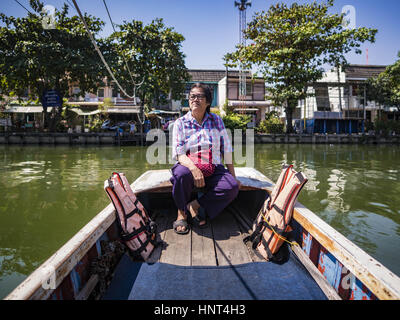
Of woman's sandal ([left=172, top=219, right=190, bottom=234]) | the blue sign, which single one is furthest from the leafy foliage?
woman's sandal ([left=172, top=219, right=190, bottom=234])

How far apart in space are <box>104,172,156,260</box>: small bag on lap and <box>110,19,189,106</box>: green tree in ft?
56.7

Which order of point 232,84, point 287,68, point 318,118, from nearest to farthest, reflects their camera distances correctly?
point 287,68 < point 318,118 < point 232,84

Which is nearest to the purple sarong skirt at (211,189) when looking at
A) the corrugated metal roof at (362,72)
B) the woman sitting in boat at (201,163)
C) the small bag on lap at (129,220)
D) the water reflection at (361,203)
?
the woman sitting in boat at (201,163)

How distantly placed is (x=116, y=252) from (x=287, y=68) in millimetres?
20676

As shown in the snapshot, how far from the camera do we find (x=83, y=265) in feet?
5.91

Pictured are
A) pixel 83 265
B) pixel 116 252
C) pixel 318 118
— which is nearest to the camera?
pixel 83 265

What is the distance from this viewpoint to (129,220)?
2.38 metres

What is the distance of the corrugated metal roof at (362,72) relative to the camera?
97.8 ft

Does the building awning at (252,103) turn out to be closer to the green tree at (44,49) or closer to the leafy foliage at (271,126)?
the leafy foliage at (271,126)

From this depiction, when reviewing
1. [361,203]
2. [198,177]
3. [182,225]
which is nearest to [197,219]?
[182,225]

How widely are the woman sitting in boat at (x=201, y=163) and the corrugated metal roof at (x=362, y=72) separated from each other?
31.5 meters

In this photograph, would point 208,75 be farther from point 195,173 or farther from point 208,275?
point 208,275
